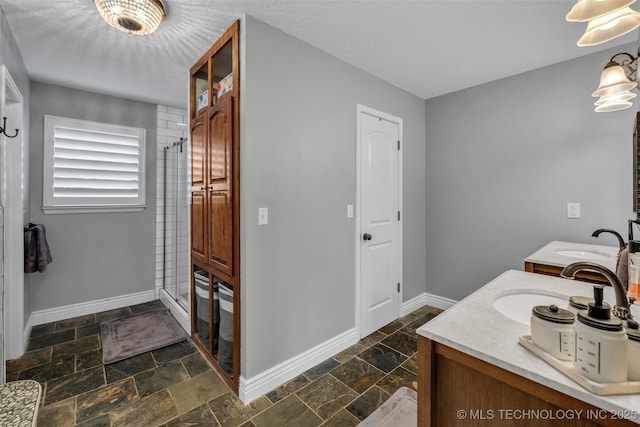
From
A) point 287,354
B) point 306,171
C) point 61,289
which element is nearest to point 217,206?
point 306,171

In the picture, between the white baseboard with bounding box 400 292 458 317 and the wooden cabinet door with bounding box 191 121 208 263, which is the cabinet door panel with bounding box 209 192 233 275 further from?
the white baseboard with bounding box 400 292 458 317

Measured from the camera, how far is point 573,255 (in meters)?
2.02

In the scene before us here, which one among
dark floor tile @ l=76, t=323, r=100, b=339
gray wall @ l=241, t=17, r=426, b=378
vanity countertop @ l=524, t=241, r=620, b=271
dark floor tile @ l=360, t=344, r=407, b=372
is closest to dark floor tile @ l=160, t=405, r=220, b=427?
gray wall @ l=241, t=17, r=426, b=378

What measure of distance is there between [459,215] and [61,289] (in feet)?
14.1

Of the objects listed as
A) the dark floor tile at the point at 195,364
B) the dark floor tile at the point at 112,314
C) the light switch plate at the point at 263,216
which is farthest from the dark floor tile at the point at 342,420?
the dark floor tile at the point at 112,314

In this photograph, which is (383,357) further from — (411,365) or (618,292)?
(618,292)

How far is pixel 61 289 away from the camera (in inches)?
119

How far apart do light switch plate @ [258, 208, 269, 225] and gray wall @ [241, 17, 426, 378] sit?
34 mm

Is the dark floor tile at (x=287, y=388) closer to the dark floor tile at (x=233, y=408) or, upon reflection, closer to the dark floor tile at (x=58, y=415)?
the dark floor tile at (x=233, y=408)

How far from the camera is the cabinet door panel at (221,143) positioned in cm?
193

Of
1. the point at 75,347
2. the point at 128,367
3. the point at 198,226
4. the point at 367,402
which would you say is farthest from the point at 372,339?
the point at 75,347

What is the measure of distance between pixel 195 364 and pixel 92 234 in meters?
2.01

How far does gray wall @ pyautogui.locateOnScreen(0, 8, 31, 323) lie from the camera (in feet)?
6.08

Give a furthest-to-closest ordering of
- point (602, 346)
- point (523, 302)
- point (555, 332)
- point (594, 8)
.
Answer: point (523, 302) → point (594, 8) → point (555, 332) → point (602, 346)
